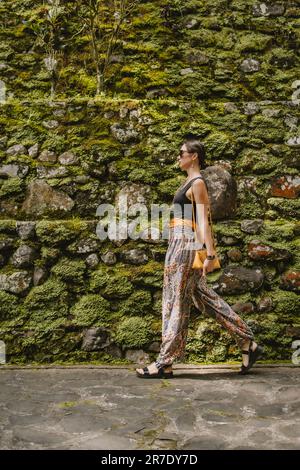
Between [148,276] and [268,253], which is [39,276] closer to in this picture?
[148,276]

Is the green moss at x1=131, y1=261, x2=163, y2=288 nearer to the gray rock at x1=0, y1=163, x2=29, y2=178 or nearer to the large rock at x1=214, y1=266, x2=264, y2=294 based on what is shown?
the large rock at x1=214, y1=266, x2=264, y2=294

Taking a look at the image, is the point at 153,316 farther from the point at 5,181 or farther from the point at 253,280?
the point at 5,181

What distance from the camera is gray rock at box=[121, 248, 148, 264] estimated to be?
4605 millimetres

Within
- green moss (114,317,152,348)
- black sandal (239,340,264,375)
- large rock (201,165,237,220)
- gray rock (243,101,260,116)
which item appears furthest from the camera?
gray rock (243,101,260,116)

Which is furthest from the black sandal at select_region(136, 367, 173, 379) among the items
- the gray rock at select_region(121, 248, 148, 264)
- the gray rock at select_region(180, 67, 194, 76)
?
the gray rock at select_region(180, 67, 194, 76)

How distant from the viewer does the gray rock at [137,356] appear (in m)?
4.50

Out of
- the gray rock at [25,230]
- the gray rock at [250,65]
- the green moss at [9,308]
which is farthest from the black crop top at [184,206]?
the gray rock at [250,65]

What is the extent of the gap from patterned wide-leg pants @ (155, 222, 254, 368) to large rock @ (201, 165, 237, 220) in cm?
77

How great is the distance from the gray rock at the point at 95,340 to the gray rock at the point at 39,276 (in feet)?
1.96

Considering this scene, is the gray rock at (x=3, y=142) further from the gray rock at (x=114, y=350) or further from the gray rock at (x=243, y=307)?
the gray rock at (x=243, y=307)

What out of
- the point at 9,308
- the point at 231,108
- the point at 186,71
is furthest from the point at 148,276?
the point at 186,71

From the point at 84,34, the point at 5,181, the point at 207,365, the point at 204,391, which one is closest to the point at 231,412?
the point at 204,391

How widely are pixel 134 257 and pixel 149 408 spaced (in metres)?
1.53
